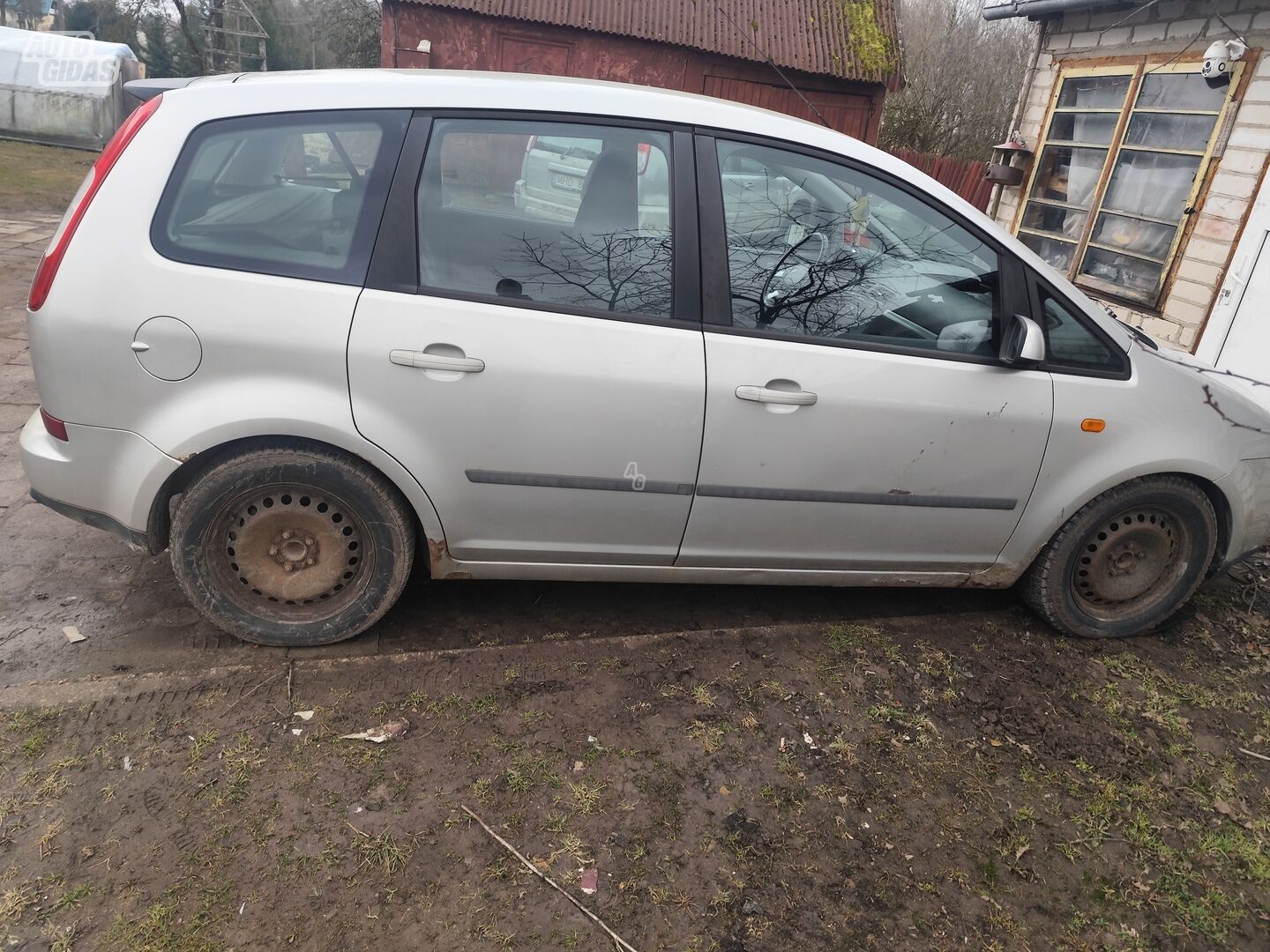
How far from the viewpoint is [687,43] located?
12008mm

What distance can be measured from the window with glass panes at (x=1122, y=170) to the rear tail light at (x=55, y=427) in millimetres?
7788

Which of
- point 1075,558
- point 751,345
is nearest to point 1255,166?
point 1075,558

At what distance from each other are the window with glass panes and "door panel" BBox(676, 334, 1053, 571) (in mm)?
5254

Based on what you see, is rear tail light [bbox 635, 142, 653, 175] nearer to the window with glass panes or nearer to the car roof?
the car roof

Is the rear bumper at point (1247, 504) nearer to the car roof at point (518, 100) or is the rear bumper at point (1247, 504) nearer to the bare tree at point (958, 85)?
the car roof at point (518, 100)

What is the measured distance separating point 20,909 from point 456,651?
141 centimetres

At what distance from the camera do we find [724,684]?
3068 millimetres

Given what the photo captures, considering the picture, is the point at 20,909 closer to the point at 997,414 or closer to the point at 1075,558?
the point at 997,414

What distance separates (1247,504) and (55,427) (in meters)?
4.46

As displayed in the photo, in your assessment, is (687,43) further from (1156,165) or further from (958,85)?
(958,85)

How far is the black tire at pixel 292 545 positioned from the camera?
9.18 ft

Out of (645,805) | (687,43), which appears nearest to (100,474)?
(645,805)

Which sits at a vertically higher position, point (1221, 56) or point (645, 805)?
point (1221, 56)

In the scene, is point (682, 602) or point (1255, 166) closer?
point (682, 602)
